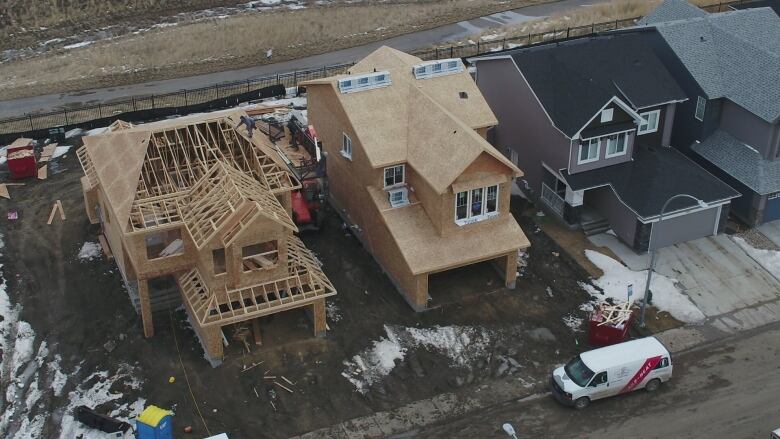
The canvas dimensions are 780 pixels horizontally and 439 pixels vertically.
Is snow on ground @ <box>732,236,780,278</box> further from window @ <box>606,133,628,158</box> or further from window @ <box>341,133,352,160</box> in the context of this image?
window @ <box>341,133,352,160</box>

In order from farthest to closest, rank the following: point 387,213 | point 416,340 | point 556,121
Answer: point 556,121
point 387,213
point 416,340

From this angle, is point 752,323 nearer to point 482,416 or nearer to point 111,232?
point 482,416

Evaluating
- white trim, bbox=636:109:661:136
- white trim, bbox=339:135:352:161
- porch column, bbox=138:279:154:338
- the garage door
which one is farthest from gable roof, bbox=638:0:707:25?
porch column, bbox=138:279:154:338

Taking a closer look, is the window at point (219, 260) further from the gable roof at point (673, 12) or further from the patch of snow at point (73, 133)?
the gable roof at point (673, 12)

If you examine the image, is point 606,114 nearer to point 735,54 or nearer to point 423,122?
point 423,122

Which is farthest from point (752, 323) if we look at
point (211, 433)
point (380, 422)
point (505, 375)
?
point (211, 433)
